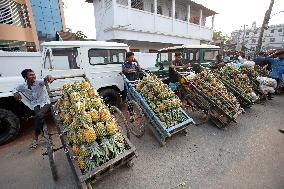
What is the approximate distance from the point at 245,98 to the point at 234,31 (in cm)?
8690

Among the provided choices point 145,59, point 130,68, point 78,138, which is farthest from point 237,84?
point 145,59

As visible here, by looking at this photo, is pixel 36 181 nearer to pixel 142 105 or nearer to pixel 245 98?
pixel 142 105

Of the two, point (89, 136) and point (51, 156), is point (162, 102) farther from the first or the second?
point (51, 156)

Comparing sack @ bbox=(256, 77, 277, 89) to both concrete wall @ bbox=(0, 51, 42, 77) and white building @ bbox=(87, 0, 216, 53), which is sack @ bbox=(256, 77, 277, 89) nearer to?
white building @ bbox=(87, 0, 216, 53)

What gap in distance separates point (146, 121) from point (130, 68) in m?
2.00

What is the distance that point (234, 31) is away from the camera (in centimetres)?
7931

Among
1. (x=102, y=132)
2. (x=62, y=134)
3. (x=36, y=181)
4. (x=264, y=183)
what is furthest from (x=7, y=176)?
(x=264, y=183)

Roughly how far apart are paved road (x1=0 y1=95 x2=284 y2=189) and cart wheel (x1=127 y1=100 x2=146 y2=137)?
0.25 m

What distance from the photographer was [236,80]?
23.1 ft

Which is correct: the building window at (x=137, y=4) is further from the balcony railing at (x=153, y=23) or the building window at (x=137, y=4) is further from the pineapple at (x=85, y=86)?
the pineapple at (x=85, y=86)

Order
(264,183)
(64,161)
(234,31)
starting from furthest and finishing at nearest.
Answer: (234,31)
(64,161)
(264,183)

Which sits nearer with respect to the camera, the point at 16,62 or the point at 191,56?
the point at 16,62

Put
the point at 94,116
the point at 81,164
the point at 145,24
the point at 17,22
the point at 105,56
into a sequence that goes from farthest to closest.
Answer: the point at 17,22
the point at 145,24
the point at 105,56
the point at 94,116
the point at 81,164

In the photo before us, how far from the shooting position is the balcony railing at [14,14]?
1395cm
